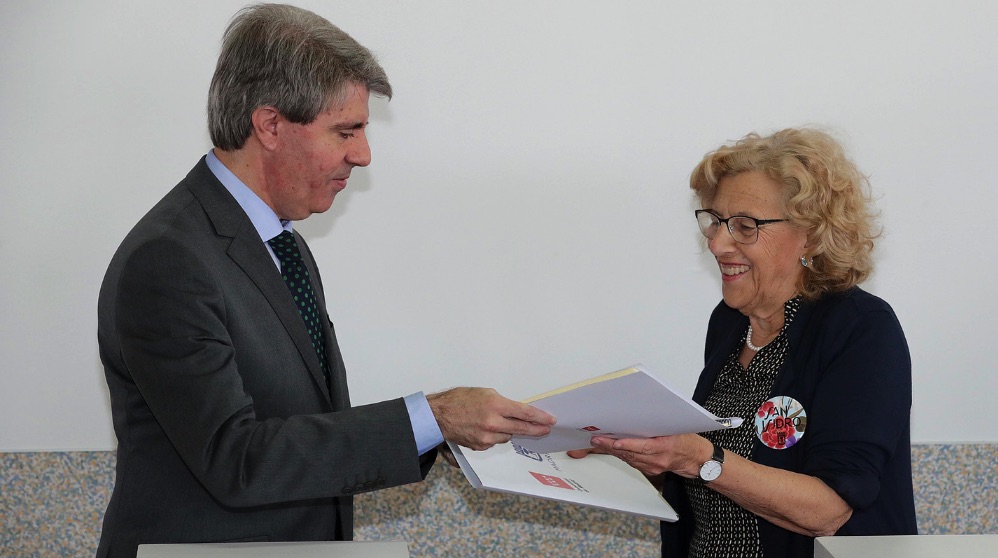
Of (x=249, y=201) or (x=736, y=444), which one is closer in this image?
(x=249, y=201)

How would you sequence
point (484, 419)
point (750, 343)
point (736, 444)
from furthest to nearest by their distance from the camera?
Result: point (750, 343), point (736, 444), point (484, 419)

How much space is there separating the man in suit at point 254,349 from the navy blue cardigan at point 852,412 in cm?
59

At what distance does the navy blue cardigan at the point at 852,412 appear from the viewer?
1.83 metres

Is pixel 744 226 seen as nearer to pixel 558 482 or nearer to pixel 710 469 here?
pixel 710 469

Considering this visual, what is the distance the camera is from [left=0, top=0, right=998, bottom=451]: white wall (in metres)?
2.76

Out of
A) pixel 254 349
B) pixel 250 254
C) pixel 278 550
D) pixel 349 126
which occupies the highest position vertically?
pixel 349 126

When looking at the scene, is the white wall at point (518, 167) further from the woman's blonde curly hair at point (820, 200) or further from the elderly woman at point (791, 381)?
the woman's blonde curly hair at point (820, 200)

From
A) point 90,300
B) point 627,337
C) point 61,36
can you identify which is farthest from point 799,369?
point 61,36

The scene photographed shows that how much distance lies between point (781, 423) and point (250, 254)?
1.08 meters

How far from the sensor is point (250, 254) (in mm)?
1746

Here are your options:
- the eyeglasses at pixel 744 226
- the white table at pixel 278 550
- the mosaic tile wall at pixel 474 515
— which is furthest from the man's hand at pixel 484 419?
the mosaic tile wall at pixel 474 515

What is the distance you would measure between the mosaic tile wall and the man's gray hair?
1463 millimetres

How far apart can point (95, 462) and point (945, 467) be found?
2546 mm

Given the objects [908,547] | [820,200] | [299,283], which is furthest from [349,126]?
[908,547]
